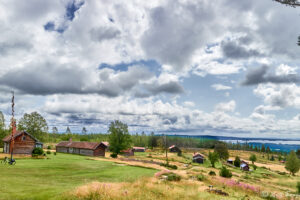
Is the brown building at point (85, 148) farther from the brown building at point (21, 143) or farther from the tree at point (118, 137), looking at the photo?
the brown building at point (21, 143)

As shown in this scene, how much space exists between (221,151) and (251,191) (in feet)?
289

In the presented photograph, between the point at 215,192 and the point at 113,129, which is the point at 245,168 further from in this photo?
the point at 215,192

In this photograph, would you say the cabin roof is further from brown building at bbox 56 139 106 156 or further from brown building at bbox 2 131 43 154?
brown building at bbox 2 131 43 154

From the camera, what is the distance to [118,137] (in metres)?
77.1

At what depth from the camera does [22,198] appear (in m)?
13.1

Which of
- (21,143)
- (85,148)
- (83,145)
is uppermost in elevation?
(21,143)

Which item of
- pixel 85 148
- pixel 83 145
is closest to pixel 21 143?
pixel 85 148

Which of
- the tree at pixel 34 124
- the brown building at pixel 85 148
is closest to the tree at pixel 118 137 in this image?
the brown building at pixel 85 148

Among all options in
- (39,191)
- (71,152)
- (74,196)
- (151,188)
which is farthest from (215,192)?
(71,152)

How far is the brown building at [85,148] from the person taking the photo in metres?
71.6

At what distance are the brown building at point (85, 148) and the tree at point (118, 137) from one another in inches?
149

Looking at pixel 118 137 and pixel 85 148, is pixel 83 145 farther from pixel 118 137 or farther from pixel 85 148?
pixel 118 137

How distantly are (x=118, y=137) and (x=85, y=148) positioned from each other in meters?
12.2

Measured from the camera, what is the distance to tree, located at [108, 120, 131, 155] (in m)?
75.9
